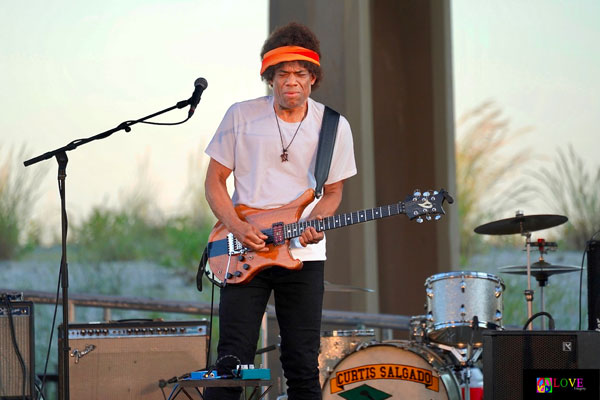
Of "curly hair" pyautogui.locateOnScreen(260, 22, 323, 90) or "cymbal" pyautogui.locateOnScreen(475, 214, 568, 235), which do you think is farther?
"cymbal" pyautogui.locateOnScreen(475, 214, 568, 235)

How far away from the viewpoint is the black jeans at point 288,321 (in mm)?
3615

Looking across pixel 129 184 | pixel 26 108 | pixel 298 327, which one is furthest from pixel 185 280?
pixel 298 327

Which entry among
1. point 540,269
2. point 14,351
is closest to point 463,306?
point 540,269

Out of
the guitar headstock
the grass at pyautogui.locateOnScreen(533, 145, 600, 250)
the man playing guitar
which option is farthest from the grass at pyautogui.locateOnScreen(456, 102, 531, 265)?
the man playing guitar

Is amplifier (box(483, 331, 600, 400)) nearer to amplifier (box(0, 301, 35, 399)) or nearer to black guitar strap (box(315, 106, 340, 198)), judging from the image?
black guitar strap (box(315, 106, 340, 198))

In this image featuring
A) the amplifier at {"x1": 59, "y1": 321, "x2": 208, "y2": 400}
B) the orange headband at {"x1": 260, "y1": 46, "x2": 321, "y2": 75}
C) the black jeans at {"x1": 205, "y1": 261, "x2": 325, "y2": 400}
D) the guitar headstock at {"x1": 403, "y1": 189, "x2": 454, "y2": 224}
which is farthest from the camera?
the amplifier at {"x1": 59, "y1": 321, "x2": 208, "y2": 400}

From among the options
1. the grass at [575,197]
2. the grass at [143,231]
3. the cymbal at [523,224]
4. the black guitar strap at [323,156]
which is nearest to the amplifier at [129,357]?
the black guitar strap at [323,156]

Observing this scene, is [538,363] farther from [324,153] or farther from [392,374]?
[324,153]

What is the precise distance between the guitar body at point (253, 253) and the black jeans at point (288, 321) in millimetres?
49

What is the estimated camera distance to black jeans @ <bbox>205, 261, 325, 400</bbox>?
11.9ft

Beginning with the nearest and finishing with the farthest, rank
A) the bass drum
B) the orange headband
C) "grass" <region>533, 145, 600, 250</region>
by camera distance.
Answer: the orange headband → the bass drum → "grass" <region>533, 145, 600, 250</region>

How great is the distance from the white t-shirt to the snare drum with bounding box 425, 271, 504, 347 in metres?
1.59

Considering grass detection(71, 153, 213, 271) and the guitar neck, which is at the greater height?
grass detection(71, 153, 213, 271)

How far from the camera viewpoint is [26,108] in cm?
667
